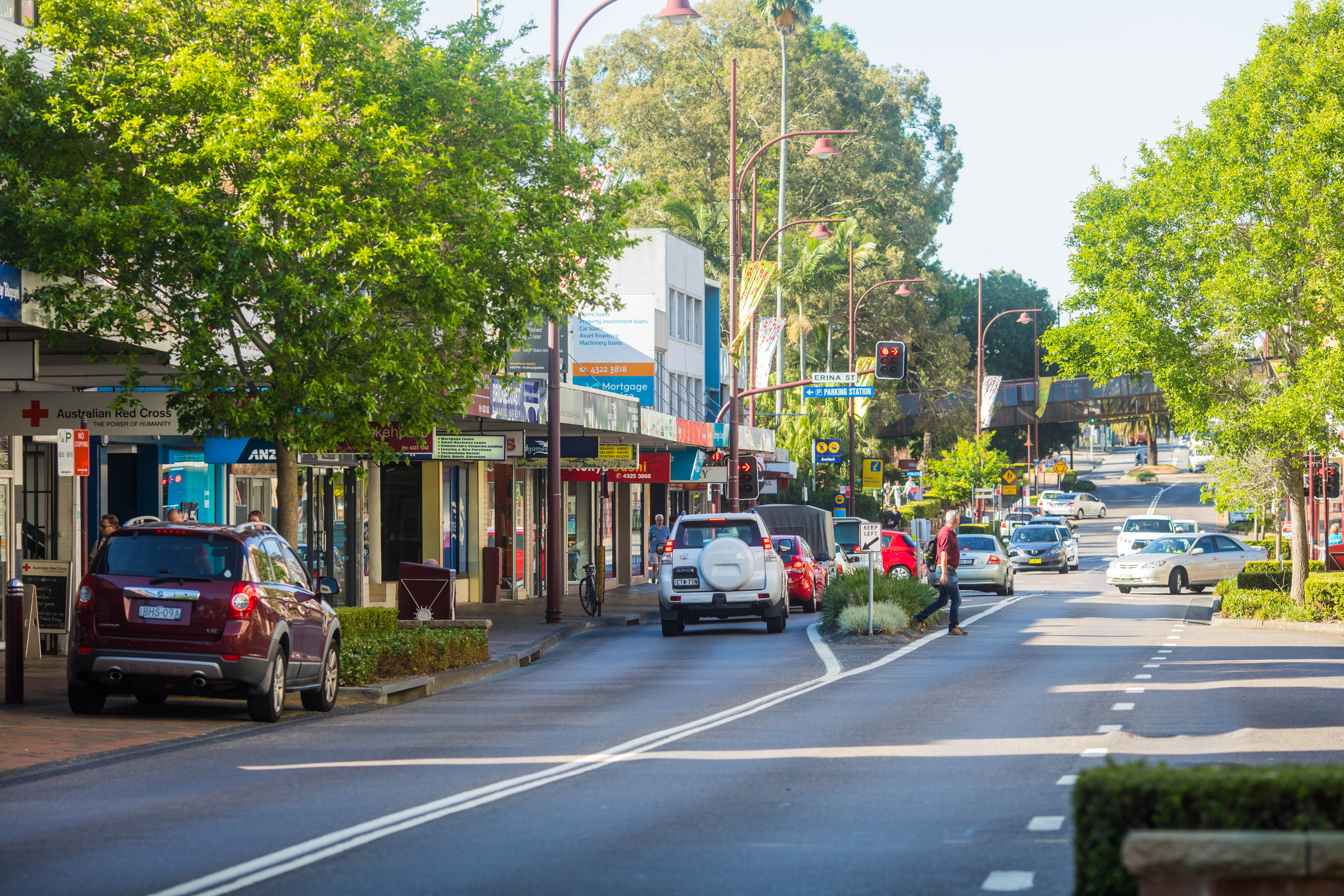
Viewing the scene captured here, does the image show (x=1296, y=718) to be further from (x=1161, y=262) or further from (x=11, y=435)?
(x=1161, y=262)

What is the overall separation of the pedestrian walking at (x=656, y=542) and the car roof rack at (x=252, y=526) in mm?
14291

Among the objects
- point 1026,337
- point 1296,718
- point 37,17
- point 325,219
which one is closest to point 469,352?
point 325,219

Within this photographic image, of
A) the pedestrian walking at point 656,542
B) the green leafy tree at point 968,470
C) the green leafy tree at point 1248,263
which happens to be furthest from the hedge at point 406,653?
the green leafy tree at point 968,470

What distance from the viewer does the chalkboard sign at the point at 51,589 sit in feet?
65.4

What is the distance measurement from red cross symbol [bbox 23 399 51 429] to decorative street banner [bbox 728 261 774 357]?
67.4 ft

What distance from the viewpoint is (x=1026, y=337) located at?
105 meters

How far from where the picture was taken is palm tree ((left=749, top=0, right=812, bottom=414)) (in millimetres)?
63000

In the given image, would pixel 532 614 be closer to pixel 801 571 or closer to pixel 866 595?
pixel 801 571

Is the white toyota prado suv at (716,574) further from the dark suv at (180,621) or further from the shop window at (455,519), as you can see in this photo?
the dark suv at (180,621)

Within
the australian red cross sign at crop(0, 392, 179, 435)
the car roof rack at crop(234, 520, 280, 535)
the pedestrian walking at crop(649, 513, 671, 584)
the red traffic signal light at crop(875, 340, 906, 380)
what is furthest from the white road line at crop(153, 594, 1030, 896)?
the red traffic signal light at crop(875, 340, 906, 380)

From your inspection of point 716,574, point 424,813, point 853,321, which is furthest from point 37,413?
point 853,321

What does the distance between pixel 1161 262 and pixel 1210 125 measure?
2.45m

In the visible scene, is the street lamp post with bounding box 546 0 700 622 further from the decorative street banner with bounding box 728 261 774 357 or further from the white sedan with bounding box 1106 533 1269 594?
the white sedan with bounding box 1106 533 1269 594

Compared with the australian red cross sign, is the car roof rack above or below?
below
